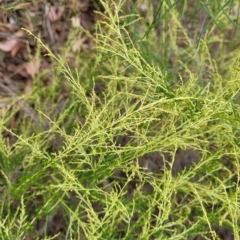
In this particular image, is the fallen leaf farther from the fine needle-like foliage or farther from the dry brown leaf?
the fine needle-like foliage

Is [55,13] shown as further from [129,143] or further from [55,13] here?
[129,143]

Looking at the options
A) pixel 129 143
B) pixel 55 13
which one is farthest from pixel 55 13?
pixel 129 143

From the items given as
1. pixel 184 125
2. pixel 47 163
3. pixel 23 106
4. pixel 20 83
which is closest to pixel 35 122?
pixel 23 106

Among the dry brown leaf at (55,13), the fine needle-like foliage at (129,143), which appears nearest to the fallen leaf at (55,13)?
the dry brown leaf at (55,13)

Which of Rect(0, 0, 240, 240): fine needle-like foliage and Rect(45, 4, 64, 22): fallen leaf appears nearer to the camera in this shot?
Rect(0, 0, 240, 240): fine needle-like foliage

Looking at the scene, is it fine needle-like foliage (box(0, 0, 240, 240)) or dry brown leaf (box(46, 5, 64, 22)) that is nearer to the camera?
fine needle-like foliage (box(0, 0, 240, 240))

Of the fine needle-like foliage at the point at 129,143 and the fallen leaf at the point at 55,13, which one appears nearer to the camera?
the fine needle-like foliage at the point at 129,143

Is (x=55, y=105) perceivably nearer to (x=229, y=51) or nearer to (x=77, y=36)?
(x=77, y=36)

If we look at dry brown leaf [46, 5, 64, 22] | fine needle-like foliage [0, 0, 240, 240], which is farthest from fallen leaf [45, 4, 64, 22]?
fine needle-like foliage [0, 0, 240, 240]

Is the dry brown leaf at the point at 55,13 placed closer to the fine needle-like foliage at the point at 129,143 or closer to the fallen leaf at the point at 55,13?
the fallen leaf at the point at 55,13
